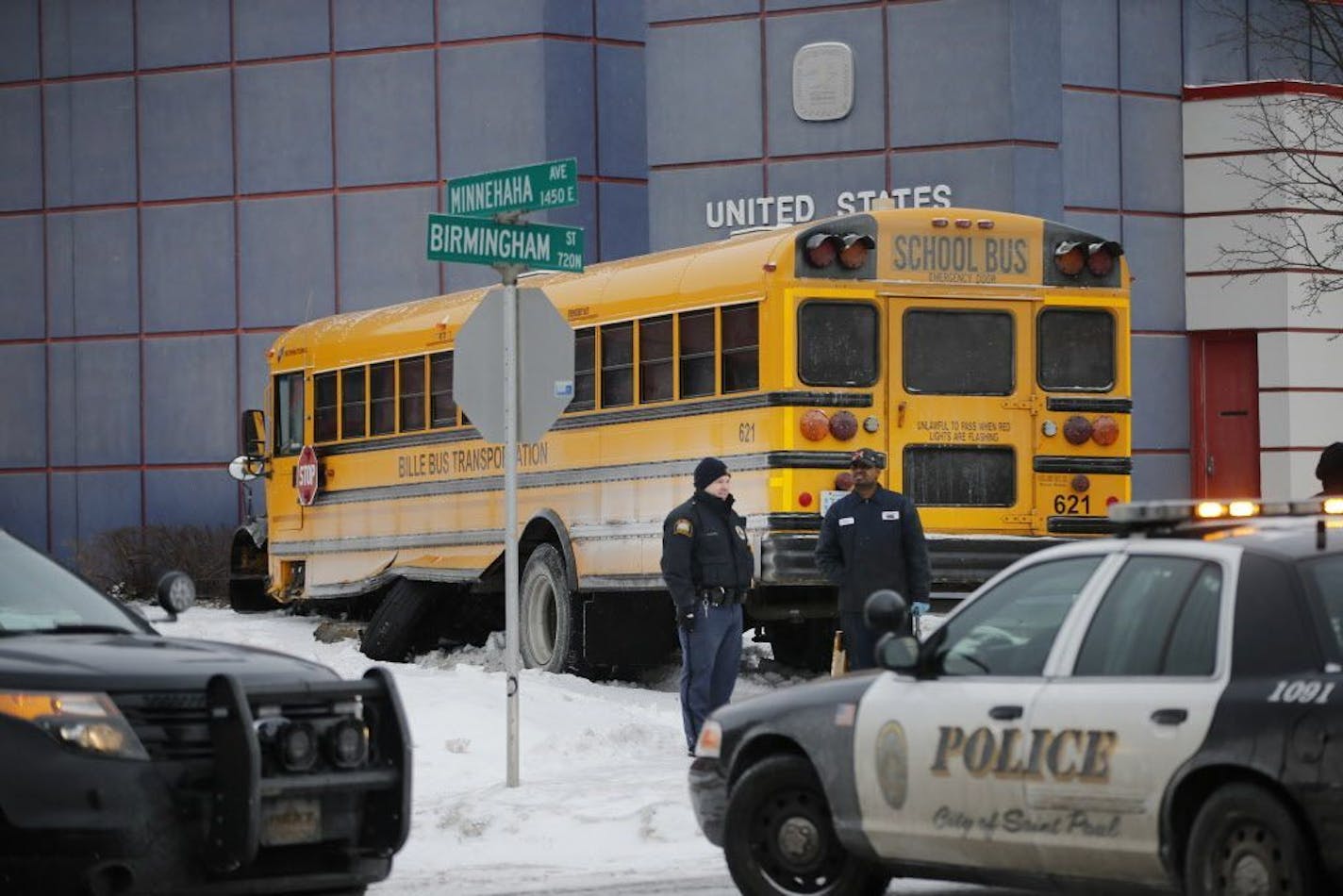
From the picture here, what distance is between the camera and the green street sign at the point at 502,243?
13336 millimetres

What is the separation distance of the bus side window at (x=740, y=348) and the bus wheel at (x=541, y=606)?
105 inches

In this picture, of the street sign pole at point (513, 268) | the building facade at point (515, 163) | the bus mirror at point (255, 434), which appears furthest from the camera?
the building facade at point (515, 163)

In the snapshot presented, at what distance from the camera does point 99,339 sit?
37688 millimetres

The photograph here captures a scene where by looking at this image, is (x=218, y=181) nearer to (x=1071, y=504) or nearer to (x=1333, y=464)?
(x=1071, y=504)

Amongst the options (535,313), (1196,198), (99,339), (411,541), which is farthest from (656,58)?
(535,313)

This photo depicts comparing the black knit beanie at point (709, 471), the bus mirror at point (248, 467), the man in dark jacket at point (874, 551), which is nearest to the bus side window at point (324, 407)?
the bus mirror at point (248, 467)

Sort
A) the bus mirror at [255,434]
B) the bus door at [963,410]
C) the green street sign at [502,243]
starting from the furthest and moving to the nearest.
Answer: the bus mirror at [255,434]
the bus door at [963,410]
the green street sign at [502,243]

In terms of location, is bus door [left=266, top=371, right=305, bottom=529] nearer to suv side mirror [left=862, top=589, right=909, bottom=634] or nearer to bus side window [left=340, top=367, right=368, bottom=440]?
bus side window [left=340, top=367, right=368, bottom=440]

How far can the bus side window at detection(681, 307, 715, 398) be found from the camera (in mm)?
17781

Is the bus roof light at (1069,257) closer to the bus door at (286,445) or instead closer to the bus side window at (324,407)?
the bus side window at (324,407)

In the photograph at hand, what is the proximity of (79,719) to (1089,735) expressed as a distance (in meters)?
3.15

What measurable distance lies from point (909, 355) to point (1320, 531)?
31.2 ft

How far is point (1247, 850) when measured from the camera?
757cm

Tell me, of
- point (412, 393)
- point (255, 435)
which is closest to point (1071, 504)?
point (412, 393)
